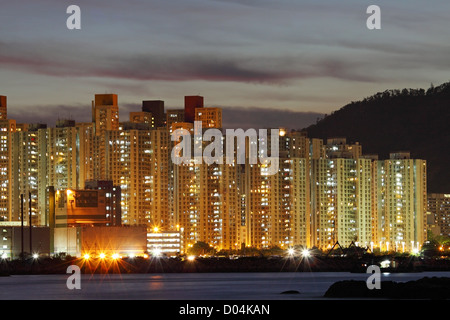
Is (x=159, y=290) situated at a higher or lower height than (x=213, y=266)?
higher

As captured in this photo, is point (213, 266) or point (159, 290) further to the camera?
point (213, 266)

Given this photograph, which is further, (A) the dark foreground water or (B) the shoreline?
(B) the shoreline

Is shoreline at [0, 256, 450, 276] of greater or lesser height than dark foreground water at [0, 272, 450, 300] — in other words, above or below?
below

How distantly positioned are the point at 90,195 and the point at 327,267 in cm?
5670

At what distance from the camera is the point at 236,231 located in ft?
646

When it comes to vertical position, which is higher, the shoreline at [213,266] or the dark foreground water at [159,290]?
the dark foreground water at [159,290]

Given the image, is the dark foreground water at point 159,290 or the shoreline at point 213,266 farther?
the shoreline at point 213,266

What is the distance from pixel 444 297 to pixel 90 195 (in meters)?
123
